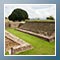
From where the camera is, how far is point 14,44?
1283 millimetres

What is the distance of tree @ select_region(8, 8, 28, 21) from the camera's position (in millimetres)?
1297

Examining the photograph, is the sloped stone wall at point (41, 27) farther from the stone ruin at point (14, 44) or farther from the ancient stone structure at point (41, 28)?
the stone ruin at point (14, 44)

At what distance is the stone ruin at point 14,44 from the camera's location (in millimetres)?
1271

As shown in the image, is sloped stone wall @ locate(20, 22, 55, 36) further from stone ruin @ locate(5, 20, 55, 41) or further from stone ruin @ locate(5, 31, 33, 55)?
stone ruin @ locate(5, 31, 33, 55)

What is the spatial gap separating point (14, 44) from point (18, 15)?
0.28 m

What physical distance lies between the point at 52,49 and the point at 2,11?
0.58 meters

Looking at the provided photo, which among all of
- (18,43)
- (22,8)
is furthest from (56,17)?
(18,43)

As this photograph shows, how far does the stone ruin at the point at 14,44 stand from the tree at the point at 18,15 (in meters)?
0.15

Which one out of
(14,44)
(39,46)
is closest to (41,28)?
(39,46)

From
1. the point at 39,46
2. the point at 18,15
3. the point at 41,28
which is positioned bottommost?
the point at 39,46

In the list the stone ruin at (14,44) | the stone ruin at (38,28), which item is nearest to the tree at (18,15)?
the stone ruin at (38,28)

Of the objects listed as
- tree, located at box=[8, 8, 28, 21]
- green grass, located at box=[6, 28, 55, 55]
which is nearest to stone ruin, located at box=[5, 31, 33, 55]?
green grass, located at box=[6, 28, 55, 55]

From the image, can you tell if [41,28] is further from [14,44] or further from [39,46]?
A: [14,44]

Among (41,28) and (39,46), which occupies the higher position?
(41,28)
